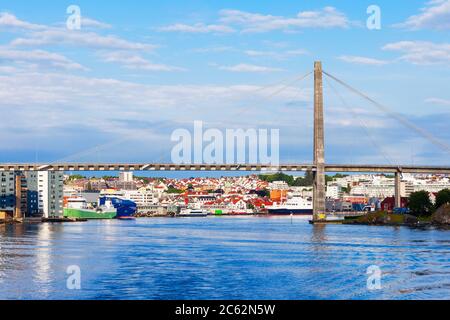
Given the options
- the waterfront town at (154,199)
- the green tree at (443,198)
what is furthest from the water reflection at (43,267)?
the waterfront town at (154,199)

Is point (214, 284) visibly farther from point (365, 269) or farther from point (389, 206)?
point (389, 206)

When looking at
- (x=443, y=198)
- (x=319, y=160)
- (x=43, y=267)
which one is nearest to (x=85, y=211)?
(x=319, y=160)

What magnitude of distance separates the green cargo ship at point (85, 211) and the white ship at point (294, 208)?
1613 inches

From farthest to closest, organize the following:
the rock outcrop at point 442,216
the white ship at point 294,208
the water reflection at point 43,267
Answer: the white ship at point 294,208 → the rock outcrop at point 442,216 → the water reflection at point 43,267

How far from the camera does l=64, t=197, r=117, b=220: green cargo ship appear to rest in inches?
4424

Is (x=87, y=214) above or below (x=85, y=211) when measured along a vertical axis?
below

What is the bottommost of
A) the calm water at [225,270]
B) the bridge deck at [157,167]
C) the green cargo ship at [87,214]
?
the green cargo ship at [87,214]

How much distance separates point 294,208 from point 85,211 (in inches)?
1963

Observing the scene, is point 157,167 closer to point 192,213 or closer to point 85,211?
point 85,211

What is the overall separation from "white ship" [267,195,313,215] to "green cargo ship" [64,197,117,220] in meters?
41.0

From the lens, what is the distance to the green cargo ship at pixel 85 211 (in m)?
112

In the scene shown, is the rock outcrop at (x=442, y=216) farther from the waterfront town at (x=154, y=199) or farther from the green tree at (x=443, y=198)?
the waterfront town at (x=154, y=199)

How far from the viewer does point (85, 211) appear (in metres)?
115
